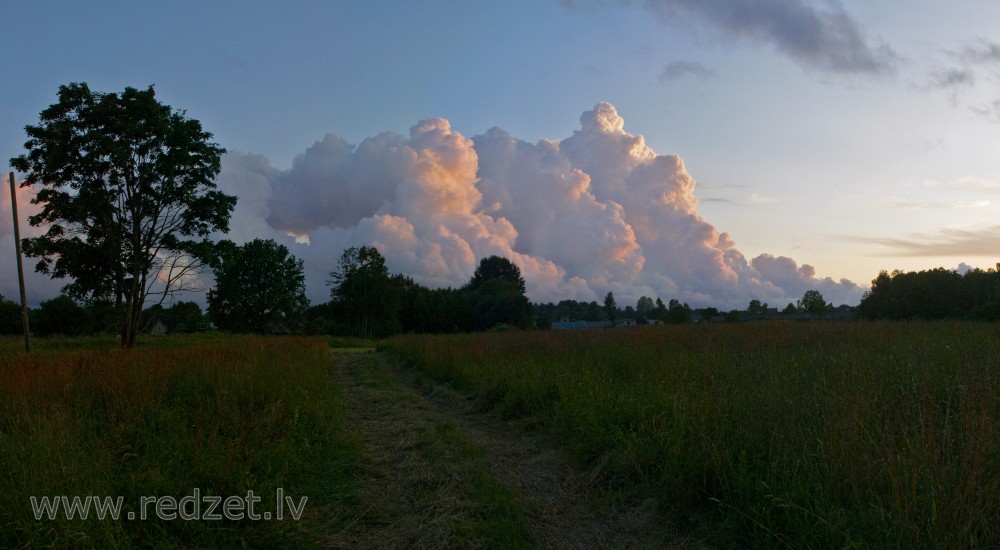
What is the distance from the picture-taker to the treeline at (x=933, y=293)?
47503mm

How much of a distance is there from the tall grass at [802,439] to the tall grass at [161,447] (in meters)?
2.95

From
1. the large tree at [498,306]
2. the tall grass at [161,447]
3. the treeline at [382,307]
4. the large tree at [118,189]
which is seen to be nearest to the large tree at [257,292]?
the treeline at [382,307]

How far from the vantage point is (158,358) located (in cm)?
1033

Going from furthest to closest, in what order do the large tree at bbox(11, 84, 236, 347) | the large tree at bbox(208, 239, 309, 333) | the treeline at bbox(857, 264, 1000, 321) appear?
the large tree at bbox(208, 239, 309, 333) < the treeline at bbox(857, 264, 1000, 321) < the large tree at bbox(11, 84, 236, 347)

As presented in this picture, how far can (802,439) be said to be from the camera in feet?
14.1

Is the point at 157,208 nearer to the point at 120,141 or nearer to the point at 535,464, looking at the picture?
the point at 120,141

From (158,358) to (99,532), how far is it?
784 centimetres

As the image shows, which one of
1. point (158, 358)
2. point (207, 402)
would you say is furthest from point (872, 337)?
point (158, 358)

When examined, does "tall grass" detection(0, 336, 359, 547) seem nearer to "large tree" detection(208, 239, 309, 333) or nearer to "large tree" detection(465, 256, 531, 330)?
"large tree" detection(465, 256, 531, 330)

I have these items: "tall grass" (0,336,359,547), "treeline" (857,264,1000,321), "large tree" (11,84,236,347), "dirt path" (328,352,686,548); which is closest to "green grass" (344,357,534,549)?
"dirt path" (328,352,686,548)

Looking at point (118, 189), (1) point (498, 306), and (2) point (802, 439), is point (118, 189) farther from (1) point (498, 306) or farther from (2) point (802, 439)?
(1) point (498, 306)

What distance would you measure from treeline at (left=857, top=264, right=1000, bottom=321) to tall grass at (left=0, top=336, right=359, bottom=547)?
5238cm

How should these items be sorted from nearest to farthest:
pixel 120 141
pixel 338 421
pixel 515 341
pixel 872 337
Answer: pixel 338 421 < pixel 872 337 < pixel 515 341 < pixel 120 141

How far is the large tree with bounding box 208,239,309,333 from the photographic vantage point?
63969 millimetres
